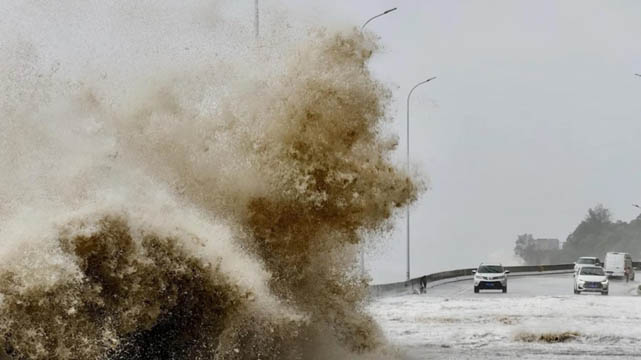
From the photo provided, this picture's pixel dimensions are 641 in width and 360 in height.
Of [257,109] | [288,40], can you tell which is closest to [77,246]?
[257,109]

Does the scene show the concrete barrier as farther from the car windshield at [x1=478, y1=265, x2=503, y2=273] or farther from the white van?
the white van

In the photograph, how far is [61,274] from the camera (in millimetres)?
12391

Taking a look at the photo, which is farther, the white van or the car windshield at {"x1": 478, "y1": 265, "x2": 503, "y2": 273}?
the white van

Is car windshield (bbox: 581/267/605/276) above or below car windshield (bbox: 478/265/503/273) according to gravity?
below

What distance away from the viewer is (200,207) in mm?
16375

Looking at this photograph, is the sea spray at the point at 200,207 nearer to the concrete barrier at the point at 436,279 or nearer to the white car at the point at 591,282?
the concrete barrier at the point at 436,279

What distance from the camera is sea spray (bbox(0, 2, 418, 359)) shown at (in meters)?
12.8

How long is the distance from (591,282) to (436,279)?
568 inches

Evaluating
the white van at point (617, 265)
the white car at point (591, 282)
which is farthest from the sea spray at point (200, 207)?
the white van at point (617, 265)

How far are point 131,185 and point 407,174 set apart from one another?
16.5 feet

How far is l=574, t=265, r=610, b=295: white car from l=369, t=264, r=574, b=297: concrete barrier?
805 cm

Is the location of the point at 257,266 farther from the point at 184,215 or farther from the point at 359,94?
the point at 359,94

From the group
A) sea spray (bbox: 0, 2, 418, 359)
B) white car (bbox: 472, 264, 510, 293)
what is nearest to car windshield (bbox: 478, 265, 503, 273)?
white car (bbox: 472, 264, 510, 293)

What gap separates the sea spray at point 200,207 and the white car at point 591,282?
134 ft
